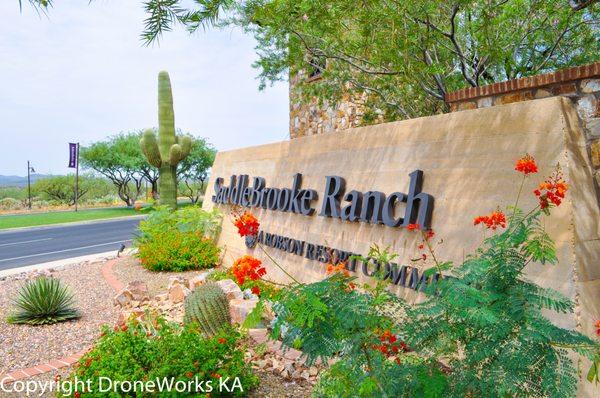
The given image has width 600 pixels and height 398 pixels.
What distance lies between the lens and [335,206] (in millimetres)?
7590

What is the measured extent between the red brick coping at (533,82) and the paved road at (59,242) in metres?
13.7

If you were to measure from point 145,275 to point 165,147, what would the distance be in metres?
7.96

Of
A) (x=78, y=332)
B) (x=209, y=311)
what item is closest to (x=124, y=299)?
(x=78, y=332)

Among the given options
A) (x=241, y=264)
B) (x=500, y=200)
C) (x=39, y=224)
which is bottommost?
(x=39, y=224)

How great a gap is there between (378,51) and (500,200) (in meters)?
4.89

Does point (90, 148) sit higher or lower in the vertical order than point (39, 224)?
higher

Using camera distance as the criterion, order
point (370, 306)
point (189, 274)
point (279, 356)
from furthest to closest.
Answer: point (189, 274) → point (279, 356) → point (370, 306)

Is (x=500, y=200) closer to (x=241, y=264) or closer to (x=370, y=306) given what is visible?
(x=370, y=306)

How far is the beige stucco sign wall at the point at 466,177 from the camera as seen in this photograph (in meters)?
4.30

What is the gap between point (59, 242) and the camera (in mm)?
19938

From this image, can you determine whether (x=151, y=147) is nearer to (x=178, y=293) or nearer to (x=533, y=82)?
(x=178, y=293)

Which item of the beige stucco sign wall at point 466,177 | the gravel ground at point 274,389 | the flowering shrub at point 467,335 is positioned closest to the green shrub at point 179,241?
the beige stucco sign wall at point 466,177

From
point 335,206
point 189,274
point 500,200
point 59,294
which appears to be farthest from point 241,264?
point 189,274

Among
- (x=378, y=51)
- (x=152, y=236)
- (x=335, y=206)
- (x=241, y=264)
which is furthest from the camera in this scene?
(x=152, y=236)
